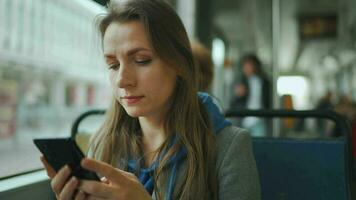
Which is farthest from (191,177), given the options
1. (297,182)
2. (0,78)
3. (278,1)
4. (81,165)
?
(278,1)

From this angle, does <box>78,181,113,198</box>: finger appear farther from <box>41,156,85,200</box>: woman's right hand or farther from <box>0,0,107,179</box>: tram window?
<box>0,0,107,179</box>: tram window

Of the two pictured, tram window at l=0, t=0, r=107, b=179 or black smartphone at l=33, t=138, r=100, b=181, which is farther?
tram window at l=0, t=0, r=107, b=179

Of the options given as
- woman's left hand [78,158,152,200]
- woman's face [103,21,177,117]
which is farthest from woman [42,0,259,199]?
woman's left hand [78,158,152,200]

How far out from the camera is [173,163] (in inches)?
44.8

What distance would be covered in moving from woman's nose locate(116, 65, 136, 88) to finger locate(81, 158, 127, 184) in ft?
0.89

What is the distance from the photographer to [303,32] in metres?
6.90

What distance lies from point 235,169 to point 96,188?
16.4 inches

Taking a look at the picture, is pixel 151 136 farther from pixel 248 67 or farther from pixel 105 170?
pixel 248 67

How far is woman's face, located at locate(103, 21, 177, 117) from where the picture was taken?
104cm

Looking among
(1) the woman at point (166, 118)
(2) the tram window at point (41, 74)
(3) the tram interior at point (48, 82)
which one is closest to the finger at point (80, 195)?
(1) the woman at point (166, 118)

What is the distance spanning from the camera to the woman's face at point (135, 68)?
1035mm

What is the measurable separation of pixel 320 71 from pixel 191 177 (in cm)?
1636

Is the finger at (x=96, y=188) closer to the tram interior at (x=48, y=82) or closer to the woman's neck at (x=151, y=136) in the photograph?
the woman's neck at (x=151, y=136)

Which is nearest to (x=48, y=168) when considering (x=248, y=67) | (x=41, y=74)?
(x=41, y=74)
